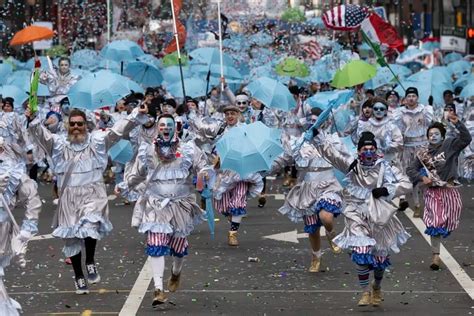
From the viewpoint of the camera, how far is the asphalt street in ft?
45.1

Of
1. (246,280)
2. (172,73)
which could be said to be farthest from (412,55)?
(246,280)

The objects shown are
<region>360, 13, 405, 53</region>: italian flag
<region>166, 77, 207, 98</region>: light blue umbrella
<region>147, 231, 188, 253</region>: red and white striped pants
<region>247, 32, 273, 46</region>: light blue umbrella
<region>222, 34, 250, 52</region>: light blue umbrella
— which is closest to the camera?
<region>147, 231, 188, 253</region>: red and white striped pants

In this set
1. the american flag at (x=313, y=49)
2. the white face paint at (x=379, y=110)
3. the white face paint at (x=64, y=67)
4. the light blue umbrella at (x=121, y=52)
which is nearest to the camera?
the white face paint at (x=379, y=110)

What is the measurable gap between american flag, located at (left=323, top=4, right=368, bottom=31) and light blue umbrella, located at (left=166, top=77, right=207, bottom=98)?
7.35 m

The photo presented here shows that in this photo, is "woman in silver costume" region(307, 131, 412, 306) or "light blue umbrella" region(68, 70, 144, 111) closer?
"woman in silver costume" region(307, 131, 412, 306)

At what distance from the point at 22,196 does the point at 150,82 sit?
56.1 feet

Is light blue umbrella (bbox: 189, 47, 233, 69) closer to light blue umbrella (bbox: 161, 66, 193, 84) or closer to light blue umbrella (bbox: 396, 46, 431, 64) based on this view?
light blue umbrella (bbox: 161, 66, 193, 84)

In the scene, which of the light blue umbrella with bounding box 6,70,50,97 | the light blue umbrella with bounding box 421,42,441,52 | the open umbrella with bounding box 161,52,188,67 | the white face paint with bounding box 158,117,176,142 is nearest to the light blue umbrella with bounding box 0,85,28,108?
the light blue umbrella with bounding box 6,70,50,97

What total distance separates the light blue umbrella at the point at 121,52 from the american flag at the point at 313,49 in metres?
8.98

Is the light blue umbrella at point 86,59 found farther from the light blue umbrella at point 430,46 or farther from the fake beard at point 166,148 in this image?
the fake beard at point 166,148

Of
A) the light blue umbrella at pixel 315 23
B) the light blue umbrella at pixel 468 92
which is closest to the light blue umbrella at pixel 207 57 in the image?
the light blue umbrella at pixel 468 92

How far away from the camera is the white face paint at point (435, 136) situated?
16234 millimetres

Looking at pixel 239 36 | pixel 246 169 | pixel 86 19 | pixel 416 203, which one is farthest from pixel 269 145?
pixel 86 19

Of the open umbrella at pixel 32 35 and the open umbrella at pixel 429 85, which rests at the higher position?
the open umbrella at pixel 32 35
